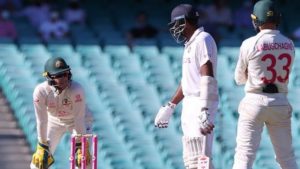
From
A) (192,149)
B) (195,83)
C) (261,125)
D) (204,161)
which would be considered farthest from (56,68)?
(261,125)

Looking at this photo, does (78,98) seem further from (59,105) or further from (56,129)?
(56,129)

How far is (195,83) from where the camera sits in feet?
28.9

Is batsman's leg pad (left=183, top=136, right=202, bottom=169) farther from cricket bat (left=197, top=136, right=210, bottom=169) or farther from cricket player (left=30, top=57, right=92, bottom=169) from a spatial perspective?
cricket player (left=30, top=57, right=92, bottom=169)

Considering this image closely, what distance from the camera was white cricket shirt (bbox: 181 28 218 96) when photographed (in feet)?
28.7

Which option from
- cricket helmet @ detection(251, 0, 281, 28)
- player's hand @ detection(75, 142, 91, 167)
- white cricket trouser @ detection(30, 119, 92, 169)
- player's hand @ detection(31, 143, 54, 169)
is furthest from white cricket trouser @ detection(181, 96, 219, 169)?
white cricket trouser @ detection(30, 119, 92, 169)

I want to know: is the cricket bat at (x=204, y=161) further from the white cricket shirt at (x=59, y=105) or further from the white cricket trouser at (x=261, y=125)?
the white cricket shirt at (x=59, y=105)

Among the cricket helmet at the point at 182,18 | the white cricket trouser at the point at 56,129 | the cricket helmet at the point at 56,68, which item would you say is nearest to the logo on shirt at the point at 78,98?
the cricket helmet at the point at 56,68

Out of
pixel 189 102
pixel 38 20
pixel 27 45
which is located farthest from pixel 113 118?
pixel 189 102

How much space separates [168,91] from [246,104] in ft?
22.0

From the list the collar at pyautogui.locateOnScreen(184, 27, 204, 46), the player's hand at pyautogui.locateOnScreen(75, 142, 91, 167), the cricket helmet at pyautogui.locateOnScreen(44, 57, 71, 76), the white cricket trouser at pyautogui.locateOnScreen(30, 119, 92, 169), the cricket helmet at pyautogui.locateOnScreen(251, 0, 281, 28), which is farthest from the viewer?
the white cricket trouser at pyautogui.locateOnScreen(30, 119, 92, 169)

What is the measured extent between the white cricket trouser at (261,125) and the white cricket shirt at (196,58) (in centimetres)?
33

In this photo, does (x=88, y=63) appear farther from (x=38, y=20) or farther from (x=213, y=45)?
(x=213, y=45)

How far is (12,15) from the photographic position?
1845 centimetres

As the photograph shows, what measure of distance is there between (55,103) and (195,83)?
237 cm
